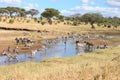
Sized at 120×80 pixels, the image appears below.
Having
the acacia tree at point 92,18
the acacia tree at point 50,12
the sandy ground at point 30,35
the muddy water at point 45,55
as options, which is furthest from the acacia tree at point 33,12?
the muddy water at point 45,55

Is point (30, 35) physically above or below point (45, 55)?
above

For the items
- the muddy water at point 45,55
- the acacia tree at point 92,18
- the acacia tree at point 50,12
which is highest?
the acacia tree at point 50,12

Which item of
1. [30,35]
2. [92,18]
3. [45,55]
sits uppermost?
[92,18]

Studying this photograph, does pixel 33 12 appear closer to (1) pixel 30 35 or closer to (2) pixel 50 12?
(2) pixel 50 12

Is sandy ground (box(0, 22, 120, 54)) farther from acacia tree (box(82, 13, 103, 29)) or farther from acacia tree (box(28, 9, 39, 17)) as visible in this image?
acacia tree (box(28, 9, 39, 17))

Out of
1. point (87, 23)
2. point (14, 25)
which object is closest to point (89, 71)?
point (14, 25)

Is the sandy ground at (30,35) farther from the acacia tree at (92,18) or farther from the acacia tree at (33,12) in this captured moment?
the acacia tree at (33,12)

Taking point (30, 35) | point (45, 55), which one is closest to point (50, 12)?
point (30, 35)

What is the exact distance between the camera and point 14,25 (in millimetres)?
80438

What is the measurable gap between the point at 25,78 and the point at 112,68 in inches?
105

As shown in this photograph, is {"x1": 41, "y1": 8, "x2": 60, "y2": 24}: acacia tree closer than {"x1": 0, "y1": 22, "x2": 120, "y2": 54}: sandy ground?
No

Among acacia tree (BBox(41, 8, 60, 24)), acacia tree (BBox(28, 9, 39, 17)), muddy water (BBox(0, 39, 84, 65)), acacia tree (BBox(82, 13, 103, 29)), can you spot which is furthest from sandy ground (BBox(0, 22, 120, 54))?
acacia tree (BBox(28, 9, 39, 17))

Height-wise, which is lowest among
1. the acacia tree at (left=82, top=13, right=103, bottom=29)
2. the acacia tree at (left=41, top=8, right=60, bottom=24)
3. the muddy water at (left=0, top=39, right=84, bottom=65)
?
the muddy water at (left=0, top=39, right=84, bottom=65)

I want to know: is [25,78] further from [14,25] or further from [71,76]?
[14,25]
